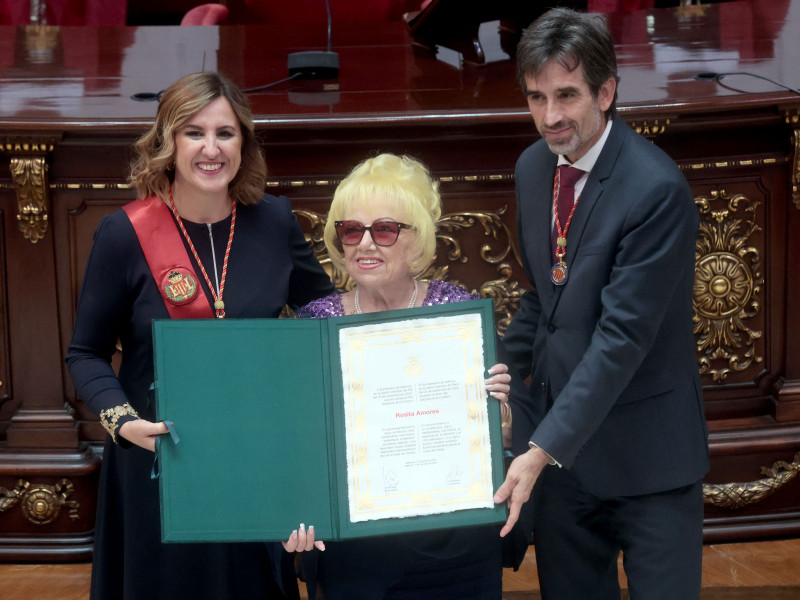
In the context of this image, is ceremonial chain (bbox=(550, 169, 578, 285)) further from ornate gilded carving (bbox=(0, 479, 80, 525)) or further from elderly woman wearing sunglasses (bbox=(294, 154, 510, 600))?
ornate gilded carving (bbox=(0, 479, 80, 525))

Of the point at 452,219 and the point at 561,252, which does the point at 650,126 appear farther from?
the point at 561,252

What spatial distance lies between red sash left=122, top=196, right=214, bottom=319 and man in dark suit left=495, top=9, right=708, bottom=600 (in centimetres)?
62

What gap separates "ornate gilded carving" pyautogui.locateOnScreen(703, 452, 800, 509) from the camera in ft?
9.44

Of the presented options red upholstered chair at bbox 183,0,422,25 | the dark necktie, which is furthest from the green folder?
red upholstered chair at bbox 183,0,422,25

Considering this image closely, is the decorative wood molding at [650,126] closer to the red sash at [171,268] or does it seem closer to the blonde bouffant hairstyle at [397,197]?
the blonde bouffant hairstyle at [397,197]

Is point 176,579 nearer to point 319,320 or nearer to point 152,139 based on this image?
point 319,320

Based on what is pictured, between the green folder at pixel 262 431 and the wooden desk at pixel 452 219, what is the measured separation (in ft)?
3.25

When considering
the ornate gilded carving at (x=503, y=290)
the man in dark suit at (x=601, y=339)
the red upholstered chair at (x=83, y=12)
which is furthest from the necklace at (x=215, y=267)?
the red upholstered chair at (x=83, y=12)

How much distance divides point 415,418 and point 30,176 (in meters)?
1.38

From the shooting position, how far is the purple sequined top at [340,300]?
78.6 inches

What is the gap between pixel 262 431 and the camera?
1.83m

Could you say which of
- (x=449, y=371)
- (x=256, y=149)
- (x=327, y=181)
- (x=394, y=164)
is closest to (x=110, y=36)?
(x=327, y=181)

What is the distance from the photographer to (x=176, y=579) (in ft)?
6.82

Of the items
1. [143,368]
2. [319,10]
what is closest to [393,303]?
[143,368]
